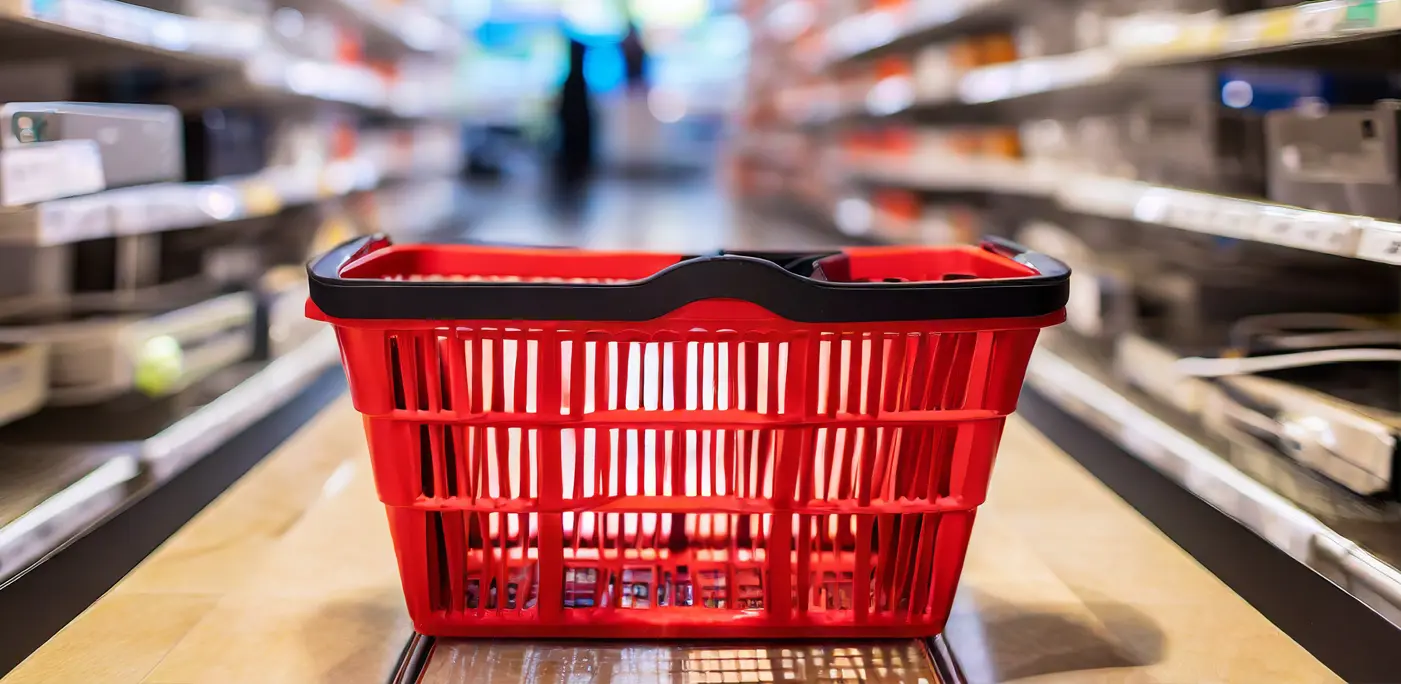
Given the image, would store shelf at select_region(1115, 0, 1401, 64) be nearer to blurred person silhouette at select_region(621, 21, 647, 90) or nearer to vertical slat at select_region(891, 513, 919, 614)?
vertical slat at select_region(891, 513, 919, 614)

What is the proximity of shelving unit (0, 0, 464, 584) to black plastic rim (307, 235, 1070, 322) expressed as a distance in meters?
0.62

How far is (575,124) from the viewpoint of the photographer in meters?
10.1

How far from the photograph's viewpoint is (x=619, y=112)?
42.7 ft

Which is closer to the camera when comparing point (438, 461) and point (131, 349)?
point (438, 461)

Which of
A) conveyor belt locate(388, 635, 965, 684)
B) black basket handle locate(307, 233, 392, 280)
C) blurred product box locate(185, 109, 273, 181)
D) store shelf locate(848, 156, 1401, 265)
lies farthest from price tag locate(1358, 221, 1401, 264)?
blurred product box locate(185, 109, 273, 181)

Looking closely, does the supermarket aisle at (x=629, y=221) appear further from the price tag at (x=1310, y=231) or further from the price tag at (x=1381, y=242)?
the price tag at (x=1381, y=242)

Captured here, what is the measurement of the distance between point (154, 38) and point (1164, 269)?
2.30 meters

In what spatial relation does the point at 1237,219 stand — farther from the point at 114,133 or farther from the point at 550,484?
the point at 114,133

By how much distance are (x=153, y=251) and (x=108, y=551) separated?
140 cm

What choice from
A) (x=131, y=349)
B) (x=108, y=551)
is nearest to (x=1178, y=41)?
(x=108, y=551)

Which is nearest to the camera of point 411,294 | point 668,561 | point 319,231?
point 411,294

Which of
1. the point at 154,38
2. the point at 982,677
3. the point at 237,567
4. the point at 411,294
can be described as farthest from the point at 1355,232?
the point at 154,38

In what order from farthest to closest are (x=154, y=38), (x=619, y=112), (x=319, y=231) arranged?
(x=619, y=112), (x=319, y=231), (x=154, y=38)

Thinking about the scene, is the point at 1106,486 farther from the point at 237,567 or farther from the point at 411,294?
the point at 237,567
